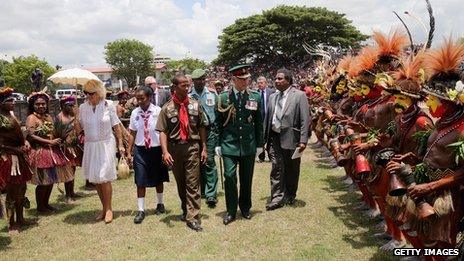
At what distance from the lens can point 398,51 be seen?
5863 mm

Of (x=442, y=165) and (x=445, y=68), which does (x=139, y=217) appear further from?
(x=445, y=68)

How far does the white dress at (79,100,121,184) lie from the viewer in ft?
21.3

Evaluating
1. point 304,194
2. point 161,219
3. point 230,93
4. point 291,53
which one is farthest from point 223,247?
point 291,53

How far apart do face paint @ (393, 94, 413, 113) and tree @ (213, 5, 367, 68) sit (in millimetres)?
42867

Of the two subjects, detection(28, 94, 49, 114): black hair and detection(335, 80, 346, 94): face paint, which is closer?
detection(28, 94, 49, 114): black hair

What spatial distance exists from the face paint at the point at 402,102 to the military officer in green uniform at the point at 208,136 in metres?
3.51

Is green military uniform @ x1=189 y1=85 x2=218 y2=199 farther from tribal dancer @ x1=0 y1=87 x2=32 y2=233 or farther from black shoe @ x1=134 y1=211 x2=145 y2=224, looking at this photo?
tribal dancer @ x1=0 y1=87 x2=32 y2=233

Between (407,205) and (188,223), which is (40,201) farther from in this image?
(407,205)

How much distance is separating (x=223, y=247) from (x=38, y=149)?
3.75 metres

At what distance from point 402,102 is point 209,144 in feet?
12.7

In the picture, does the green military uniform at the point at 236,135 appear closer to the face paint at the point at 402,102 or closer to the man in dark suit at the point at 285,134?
the man in dark suit at the point at 285,134

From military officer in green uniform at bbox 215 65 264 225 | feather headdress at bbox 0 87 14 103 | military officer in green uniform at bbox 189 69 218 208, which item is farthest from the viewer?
military officer in green uniform at bbox 189 69 218 208

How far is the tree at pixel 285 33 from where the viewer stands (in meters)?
46.9

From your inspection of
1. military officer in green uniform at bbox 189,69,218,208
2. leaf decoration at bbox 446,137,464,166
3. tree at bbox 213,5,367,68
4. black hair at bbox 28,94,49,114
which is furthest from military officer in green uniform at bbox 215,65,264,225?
tree at bbox 213,5,367,68
